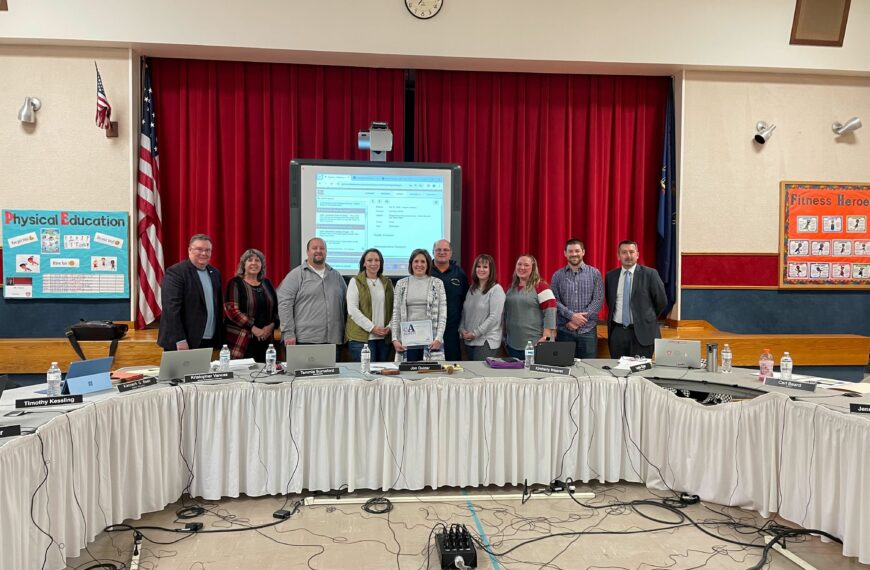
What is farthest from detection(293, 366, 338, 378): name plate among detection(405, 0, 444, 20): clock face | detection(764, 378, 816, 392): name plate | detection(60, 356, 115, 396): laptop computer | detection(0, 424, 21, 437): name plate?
detection(405, 0, 444, 20): clock face

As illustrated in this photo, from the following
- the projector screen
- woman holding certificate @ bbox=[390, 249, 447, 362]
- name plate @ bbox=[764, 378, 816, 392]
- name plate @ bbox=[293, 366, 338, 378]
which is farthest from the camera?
the projector screen

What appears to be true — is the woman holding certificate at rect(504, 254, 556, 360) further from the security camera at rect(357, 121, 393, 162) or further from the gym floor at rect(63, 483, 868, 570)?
the security camera at rect(357, 121, 393, 162)

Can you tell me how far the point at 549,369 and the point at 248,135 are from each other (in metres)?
3.85

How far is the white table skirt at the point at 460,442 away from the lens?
2725 mm

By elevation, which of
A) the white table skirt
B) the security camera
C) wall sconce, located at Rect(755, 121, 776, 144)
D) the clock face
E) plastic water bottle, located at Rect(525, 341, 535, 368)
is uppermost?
the clock face

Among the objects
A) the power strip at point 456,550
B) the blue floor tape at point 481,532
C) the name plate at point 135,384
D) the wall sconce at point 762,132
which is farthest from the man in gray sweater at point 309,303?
the wall sconce at point 762,132

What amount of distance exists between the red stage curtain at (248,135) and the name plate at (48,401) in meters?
3.12

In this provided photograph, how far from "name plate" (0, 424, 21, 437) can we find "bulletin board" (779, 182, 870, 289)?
20.8 feet

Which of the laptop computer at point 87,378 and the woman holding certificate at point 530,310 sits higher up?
the woman holding certificate at point 530,310

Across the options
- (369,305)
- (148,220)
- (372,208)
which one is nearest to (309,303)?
(369,305)

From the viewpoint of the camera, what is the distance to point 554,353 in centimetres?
366

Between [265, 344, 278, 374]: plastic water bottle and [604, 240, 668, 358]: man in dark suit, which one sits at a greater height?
[604, 240, 668, 358]: man in dark suit

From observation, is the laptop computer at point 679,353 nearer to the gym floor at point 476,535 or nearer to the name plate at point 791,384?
the name plate at point 791,384

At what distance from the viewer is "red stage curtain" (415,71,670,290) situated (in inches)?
231
